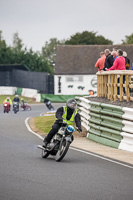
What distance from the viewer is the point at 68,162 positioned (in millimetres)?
13273

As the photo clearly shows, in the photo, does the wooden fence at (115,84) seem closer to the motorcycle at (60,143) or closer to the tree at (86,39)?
the motorcycle at (60,143)

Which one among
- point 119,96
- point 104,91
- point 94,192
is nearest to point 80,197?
point 94,192

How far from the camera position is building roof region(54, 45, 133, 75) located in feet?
268

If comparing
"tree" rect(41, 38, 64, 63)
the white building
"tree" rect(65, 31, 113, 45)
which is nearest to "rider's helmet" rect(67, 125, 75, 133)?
the white building

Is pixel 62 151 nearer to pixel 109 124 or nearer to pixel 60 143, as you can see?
pixel 60 143

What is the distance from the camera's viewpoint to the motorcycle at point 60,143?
1314 cm

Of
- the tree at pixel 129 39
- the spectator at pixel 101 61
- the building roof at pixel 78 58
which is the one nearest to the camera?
the spectator at pixel 101 61

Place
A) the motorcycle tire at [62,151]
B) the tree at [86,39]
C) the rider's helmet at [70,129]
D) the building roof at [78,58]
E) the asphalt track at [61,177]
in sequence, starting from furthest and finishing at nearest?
the tree at [86,39]
the building roof at [78,58]
the rider's helmet at [70,129]
the motorcycle tire at [62,151]
the asphalt track at [61,177]

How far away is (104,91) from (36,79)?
53610 millimetres

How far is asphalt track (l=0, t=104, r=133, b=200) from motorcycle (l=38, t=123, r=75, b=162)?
181 mm

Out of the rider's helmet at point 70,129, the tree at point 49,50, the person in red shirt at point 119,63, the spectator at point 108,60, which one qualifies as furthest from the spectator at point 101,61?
the tree at point 49,50

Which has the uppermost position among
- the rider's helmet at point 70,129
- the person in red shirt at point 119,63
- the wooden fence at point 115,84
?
the person in red shirt at point 119,63

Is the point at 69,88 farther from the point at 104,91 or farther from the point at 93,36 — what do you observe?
the point at 104,91

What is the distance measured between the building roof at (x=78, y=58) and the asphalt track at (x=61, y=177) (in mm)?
66238
